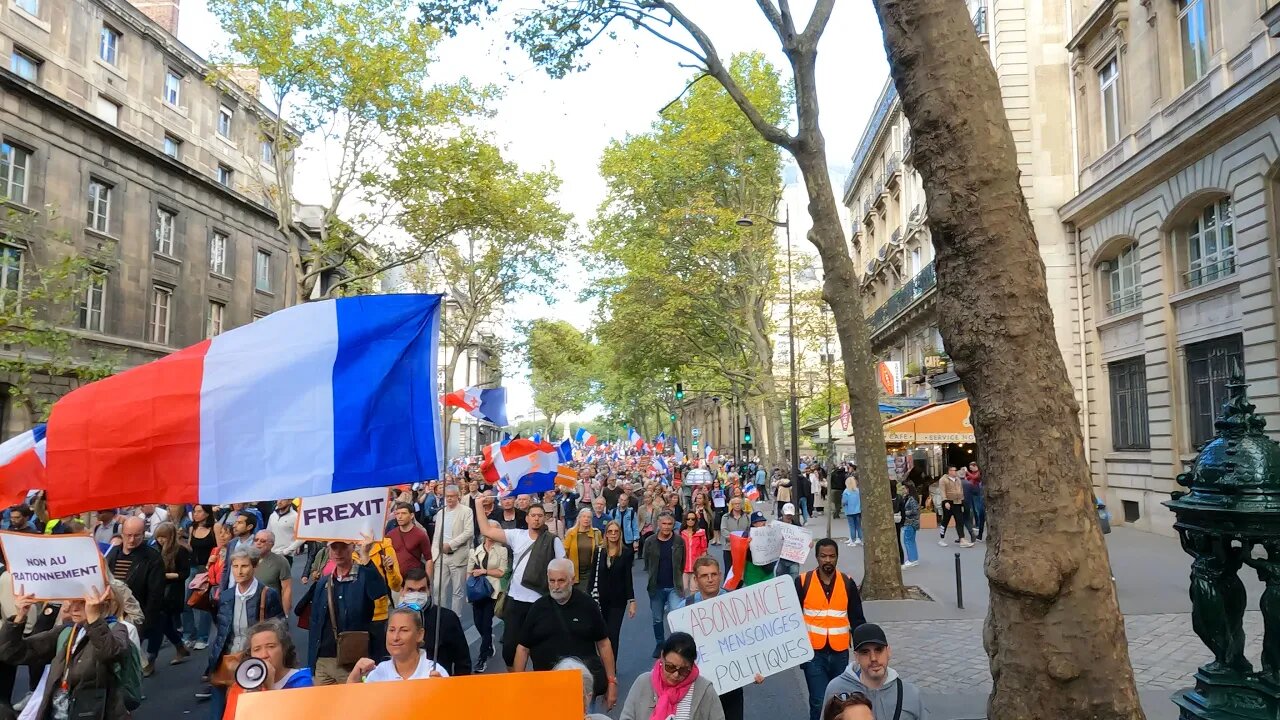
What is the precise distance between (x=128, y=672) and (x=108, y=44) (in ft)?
102

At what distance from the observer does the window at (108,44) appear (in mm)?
29297

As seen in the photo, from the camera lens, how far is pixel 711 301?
36.9 metres

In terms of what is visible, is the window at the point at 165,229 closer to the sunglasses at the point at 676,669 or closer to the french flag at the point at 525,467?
the french flag at the point at 525,467

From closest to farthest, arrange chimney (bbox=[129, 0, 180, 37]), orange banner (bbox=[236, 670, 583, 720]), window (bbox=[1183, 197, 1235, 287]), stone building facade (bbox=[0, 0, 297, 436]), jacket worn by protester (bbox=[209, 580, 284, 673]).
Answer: orange banner (bbox=[236, 670, 583, 720]) < jacket worn by protester (bbox=[209, 580, 284, 673]) < window (bbox=[1183, 197, 1235, 287]) < stone building facade (bbox=[0, 0, 297, 436]) < chimney (bbox=[129, 0, 180, 37])

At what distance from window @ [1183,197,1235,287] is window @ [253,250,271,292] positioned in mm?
34598

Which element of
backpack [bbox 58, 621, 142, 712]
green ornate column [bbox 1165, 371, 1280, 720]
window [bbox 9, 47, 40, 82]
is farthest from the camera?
window [bbox 9, 47, 40, 82]

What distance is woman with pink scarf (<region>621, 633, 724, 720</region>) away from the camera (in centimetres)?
474

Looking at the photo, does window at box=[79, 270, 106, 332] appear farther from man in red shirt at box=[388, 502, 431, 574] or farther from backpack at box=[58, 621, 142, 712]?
backpack at box=[58, 621, 142, 712]

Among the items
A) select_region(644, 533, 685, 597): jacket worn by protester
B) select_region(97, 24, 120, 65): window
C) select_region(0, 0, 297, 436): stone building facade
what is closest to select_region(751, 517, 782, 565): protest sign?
select_region(644, 533, 685, 597): jacket worn by protester

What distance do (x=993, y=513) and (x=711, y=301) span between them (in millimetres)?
32802

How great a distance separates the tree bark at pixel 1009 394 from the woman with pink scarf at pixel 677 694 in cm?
143

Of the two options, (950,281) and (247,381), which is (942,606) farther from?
(247,381)

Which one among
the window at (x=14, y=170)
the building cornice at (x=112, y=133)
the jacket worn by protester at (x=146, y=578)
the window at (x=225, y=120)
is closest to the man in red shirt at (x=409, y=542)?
the jacket worn by protester at (x=146, y=578)

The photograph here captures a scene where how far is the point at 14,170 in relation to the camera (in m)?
25.3
